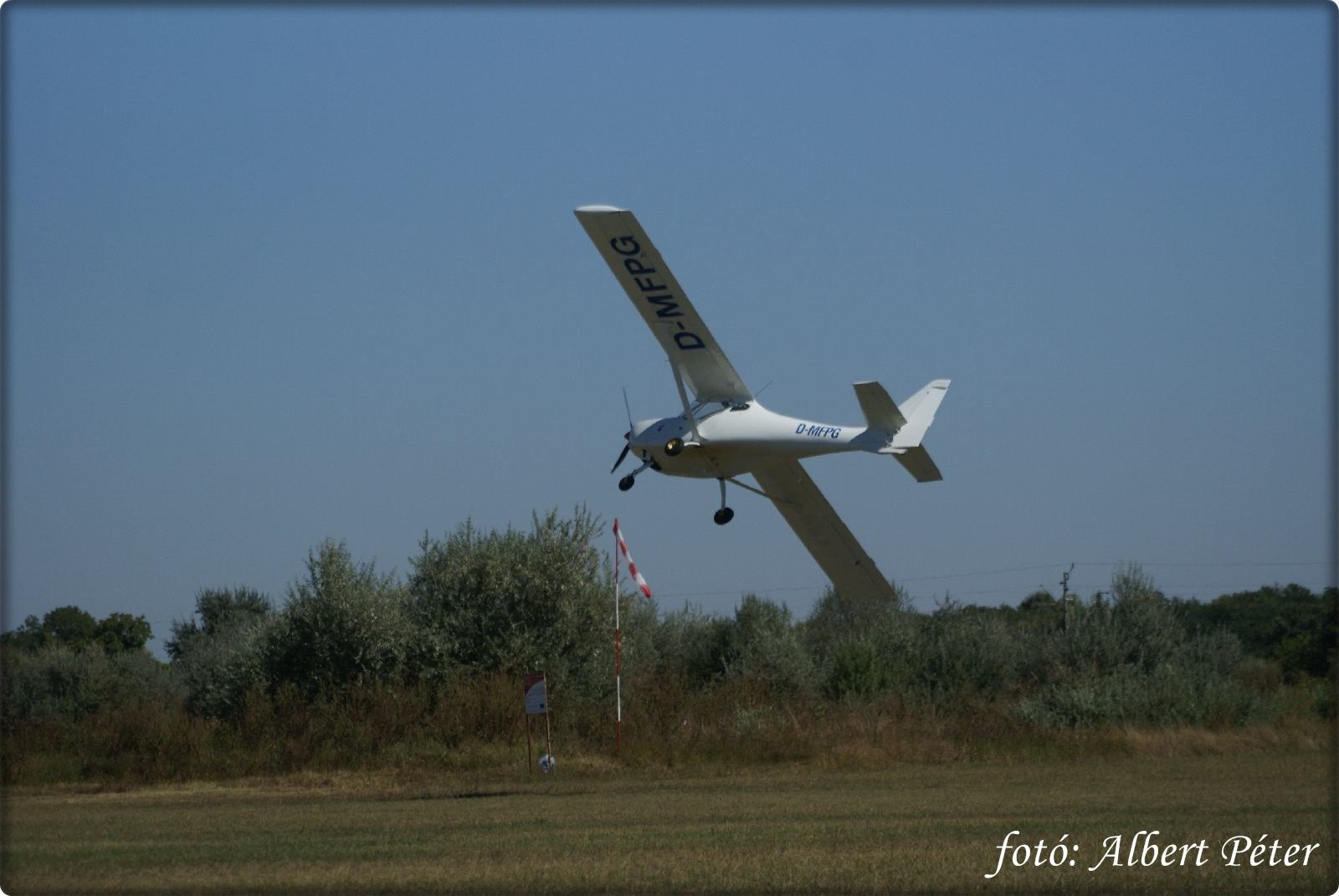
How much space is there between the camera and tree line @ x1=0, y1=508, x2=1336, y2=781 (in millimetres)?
32781

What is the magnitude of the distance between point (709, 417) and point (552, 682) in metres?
17.4

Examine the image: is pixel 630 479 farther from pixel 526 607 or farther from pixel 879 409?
pixel 526 607

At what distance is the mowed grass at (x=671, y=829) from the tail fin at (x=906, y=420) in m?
4.73

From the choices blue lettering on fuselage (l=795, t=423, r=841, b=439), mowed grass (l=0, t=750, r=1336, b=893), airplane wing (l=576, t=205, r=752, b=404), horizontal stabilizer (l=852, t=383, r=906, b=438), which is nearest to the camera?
mowed grass (l=0, t=750, r=1336, b=893)

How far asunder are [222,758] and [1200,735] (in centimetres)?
2229

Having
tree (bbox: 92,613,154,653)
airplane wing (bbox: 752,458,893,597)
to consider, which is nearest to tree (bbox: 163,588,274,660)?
tree (bbox: 92,613,154,653)

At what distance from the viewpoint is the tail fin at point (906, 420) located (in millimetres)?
18844

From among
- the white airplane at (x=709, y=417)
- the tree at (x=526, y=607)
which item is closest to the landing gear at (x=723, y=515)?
the white airplane at (x=709, y=417)

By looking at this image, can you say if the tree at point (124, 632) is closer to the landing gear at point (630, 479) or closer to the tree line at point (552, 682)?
the tree line at point (552, 682)

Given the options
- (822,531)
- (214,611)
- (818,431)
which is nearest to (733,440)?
(818,431)

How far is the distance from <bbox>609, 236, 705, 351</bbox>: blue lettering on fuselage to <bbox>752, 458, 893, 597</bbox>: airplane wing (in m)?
4.11

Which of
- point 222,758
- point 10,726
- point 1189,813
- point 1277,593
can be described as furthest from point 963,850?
point 1277,593

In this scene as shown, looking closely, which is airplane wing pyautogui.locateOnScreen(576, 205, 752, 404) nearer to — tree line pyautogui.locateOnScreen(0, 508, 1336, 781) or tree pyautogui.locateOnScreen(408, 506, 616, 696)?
tree line pyautogui.locateOnScreen(0, 508, 1336, 781)

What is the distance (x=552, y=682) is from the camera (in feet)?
119
